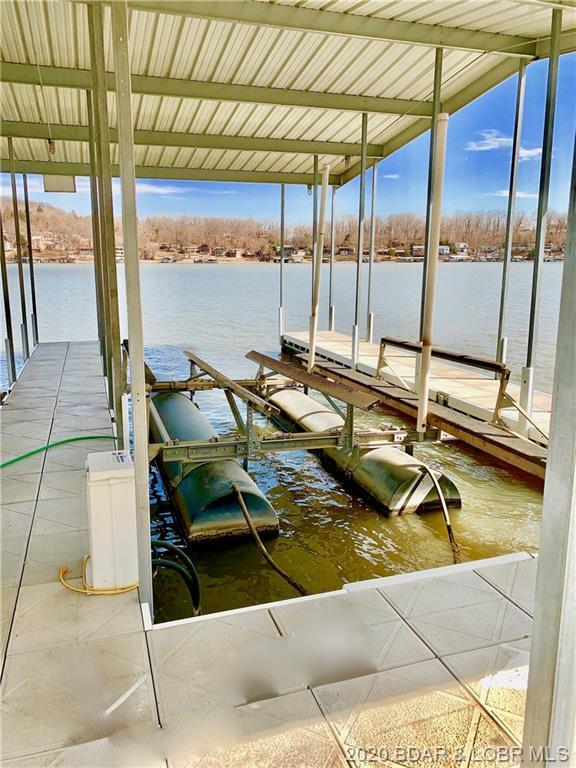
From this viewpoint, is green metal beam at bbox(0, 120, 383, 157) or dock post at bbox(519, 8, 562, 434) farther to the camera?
green metal beam at bbox(0, 120, 383, 157)

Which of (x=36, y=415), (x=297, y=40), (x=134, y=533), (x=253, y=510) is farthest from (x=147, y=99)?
(x=134, y=533)

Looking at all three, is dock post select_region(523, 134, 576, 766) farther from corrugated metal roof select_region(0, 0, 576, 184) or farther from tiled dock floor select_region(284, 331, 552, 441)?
corrugated metal roof select_region(0, 0, 576, 184)

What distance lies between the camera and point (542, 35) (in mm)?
6086

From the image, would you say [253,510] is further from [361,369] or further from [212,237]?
[212,237]

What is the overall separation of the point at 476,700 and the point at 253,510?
2884 mm

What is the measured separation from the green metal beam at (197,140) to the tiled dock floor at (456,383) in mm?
3422

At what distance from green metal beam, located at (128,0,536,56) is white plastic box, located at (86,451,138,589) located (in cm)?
406

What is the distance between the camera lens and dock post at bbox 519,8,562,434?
4.99 meters

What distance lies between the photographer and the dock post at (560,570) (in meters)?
1.09

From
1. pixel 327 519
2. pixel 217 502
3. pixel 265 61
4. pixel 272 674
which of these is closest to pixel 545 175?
pixel 265 61

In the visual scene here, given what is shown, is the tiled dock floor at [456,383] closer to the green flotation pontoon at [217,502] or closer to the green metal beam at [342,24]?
the green flotation pontoon at [217,502]

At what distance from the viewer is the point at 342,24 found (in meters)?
5.53

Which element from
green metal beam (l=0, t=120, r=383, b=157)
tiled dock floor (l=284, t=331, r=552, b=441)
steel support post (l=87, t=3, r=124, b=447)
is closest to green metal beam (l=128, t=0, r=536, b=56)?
steel support post (l=87, t=3, r=124, b=447)

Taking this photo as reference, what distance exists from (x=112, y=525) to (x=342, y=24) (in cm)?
510
